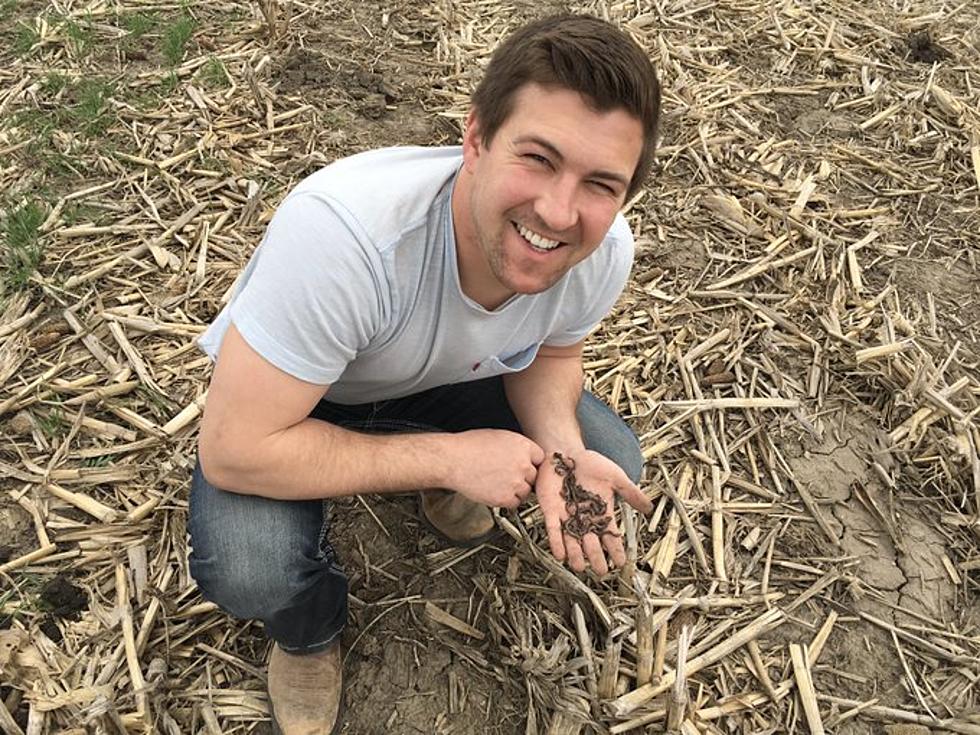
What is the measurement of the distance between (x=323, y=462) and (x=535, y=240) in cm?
80

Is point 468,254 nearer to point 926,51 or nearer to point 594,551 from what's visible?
point 594,551

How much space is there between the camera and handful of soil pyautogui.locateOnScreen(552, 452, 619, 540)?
7.89 ft

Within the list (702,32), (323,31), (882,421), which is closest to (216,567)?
(882,421)

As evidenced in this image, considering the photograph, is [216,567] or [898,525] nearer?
[216,567]

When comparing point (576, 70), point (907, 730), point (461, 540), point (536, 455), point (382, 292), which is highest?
point (576, 70)

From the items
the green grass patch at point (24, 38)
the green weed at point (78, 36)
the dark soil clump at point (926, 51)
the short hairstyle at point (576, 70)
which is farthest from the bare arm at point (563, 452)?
the dark soil clump at point (926, 51)

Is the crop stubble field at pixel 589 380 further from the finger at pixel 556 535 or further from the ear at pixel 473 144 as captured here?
the ear at pixel 473 144

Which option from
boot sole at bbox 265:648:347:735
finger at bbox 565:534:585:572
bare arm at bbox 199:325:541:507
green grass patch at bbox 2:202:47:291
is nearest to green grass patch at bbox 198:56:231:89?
green grass patch at bbox 2:202:47:291

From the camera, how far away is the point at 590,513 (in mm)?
2426

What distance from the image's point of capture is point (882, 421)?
3525 mm

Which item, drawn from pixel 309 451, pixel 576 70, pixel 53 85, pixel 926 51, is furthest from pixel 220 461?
pixel 926 51

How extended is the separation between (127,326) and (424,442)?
1.86m

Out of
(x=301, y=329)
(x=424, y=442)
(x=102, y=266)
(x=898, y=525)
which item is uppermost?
(x=301, y=329)

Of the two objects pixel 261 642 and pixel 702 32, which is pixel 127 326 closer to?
pixel 261 642
